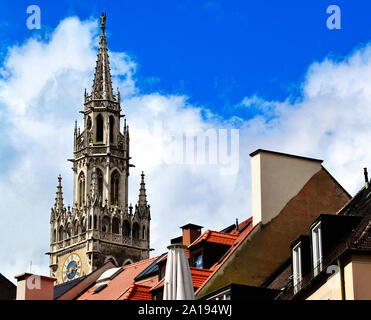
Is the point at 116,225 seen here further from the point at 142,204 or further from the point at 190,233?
the point at 190,233

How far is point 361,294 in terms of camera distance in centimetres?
2108

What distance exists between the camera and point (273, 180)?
109ft

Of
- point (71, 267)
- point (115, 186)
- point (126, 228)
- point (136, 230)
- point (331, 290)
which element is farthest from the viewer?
point (115, 186)

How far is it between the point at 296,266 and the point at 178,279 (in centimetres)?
295

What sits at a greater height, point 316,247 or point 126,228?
point 126,228

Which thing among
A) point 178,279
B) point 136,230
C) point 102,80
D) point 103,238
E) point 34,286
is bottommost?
point 178,279

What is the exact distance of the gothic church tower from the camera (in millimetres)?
132750

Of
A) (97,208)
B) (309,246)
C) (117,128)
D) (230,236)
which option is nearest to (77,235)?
(97,208)

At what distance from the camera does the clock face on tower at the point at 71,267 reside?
130375mm

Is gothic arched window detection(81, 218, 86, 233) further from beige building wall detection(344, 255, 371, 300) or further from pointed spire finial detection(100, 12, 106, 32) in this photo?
beige building wall detection(344, 255, 371, 300)

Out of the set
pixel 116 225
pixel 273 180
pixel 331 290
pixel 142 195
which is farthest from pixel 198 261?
pixel 142 195

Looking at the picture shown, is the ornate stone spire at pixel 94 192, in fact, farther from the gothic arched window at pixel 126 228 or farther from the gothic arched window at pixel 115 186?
the gothic arched window at pixel 126 228

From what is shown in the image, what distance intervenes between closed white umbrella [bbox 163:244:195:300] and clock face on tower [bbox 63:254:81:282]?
105651 millimetres
